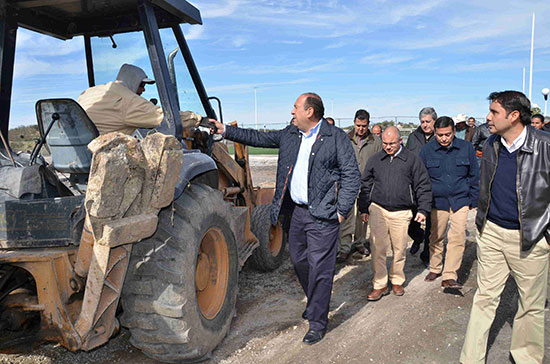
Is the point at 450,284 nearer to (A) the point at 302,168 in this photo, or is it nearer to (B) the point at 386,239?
(B) the point at 386,239

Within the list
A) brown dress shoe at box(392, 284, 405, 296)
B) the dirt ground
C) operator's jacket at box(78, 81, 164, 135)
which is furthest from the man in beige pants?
brown dress shoe at box(392, 284, 405, 296)

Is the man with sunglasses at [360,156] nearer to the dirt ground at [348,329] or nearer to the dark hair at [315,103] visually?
the dirt ground at [348,329]

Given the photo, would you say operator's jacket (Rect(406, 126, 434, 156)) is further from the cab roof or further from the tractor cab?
the cab roof

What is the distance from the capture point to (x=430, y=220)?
18.4ft

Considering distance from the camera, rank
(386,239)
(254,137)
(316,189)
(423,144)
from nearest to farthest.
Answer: (316,189) → (254,137) → (386,239) → (423,144)

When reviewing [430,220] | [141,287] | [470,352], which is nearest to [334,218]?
[470,352]

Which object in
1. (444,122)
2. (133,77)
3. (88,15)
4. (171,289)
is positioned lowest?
(171,289)

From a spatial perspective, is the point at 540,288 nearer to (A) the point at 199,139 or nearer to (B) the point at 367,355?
(B) the point at 367,355

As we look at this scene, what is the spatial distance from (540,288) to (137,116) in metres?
2.99

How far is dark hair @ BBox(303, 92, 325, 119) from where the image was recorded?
390 centimetres

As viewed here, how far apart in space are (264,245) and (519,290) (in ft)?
9.28

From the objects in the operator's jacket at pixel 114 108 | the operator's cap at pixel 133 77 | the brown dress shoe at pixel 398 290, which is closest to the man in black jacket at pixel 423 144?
the brown dress shoe at pixel 398 290

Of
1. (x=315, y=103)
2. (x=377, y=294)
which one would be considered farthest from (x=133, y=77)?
(x=377, y=294)

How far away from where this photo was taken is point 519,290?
3320mm
